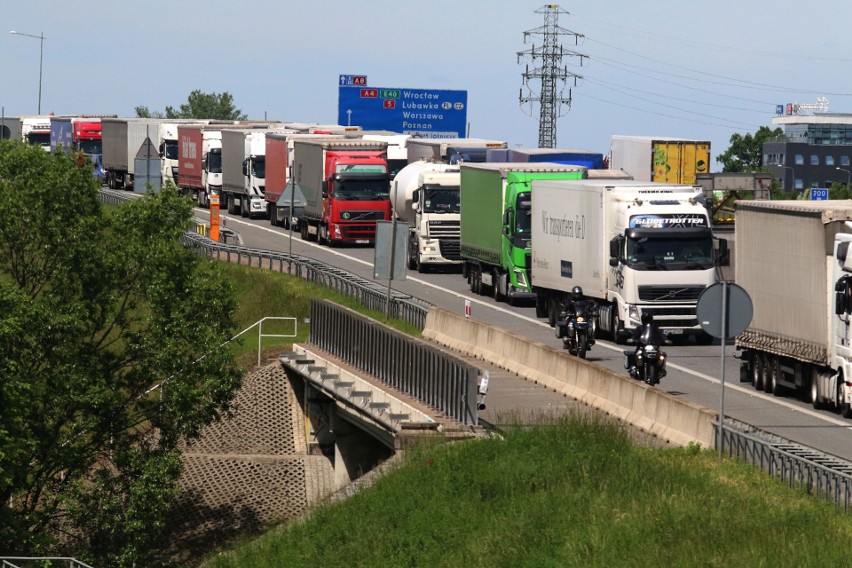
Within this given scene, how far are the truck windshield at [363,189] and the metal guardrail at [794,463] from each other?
127 ft

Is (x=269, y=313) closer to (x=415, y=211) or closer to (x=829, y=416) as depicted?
(x=415, y=211)

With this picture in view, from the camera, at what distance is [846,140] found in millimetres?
193000

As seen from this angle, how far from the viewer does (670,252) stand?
34938mm

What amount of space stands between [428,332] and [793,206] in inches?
393

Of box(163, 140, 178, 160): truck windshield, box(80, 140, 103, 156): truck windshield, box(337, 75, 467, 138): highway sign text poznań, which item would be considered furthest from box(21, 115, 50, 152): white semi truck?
box(163, 140, 178, 160): truck windshield

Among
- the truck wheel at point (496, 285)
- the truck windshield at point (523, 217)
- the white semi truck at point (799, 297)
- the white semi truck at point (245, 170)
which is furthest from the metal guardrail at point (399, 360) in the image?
the white semi truck at point (245, 170)

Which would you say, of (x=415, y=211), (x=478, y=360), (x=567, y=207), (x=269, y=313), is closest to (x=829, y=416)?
(x=478, y=360)

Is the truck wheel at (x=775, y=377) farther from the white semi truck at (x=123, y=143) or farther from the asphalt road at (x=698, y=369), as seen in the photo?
the white semi truck at (x=123, y=143)

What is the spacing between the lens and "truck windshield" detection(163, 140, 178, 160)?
86875 mm

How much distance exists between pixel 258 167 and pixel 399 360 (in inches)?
1737

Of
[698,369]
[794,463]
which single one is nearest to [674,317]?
[698,369]

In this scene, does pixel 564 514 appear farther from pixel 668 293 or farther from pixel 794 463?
pixel 668 293

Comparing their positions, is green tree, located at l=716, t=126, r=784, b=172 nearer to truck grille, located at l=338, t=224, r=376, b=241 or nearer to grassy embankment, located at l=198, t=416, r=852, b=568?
truck grille, located at l=338, t=224, r=376, b=241

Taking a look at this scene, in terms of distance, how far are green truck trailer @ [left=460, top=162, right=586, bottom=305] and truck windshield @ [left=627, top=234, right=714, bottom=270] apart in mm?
7601
